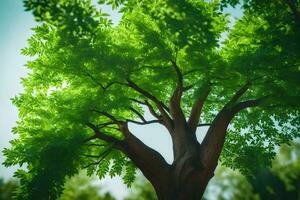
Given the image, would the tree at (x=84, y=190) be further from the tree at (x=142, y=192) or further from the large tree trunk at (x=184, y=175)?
the large tree trunk at (x=184, y=175)

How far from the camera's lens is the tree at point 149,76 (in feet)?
22.0

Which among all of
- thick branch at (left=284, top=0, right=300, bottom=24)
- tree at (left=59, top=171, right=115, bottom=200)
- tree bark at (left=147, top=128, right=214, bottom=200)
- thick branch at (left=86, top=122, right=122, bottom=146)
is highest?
tree at (left=59, top=171, right=115, bottom=200)

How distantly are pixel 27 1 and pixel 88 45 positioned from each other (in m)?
2.25

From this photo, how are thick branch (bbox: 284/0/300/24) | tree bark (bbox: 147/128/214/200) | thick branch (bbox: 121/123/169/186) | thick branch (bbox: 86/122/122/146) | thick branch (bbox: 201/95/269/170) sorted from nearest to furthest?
thick branch (bbox: 284/0/300/24)
tree bark (bbox: 147/128/214/200)
thick branch (bbox: 201/95/269/170)
thick branch (bbox: 121/123/169/186)
thick branch (bbox: 86/122/122/146)

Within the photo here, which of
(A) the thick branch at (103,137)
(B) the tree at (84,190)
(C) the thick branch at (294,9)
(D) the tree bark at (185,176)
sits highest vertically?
(B) the tree at (84,190)

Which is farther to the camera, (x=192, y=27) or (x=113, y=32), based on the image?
(x=113, y=32)

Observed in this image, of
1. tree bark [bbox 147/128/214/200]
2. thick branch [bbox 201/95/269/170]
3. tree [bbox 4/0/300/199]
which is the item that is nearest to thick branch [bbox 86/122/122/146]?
tree [bbox 4/0/300/199]

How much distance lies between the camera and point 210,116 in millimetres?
12633

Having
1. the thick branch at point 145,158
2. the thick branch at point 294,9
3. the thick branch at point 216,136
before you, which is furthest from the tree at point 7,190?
the thick branch at point 294,9

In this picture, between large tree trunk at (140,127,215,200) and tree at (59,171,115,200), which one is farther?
tree at (59,171,115,200)

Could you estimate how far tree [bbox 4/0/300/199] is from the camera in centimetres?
671

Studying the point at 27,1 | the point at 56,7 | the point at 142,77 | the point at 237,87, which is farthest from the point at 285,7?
the point at 27,1

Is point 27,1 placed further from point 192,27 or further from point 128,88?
point 128,88

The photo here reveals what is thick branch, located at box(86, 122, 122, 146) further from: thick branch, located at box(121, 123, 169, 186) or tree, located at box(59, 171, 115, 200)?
tree, located at box(59, 171, 115, 200)
